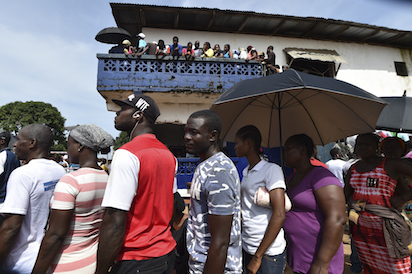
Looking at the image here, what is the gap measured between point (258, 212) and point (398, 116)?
220 cm

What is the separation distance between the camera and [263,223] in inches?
73.0

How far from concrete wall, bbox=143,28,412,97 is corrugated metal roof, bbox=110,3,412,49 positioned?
10.5 inches

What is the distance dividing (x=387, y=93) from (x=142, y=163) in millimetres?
14529

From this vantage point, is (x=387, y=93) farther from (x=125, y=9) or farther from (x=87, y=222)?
(x=87, y=222)

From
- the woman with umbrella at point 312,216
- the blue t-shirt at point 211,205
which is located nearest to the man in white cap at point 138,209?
the blue t-shirt at point 211,205

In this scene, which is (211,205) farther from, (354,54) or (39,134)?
(354,54)

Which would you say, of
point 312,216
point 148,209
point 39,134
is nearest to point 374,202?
point 312,216

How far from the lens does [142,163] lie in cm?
154

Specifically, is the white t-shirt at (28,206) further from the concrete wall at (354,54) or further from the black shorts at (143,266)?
the concrete wall at (354,54)

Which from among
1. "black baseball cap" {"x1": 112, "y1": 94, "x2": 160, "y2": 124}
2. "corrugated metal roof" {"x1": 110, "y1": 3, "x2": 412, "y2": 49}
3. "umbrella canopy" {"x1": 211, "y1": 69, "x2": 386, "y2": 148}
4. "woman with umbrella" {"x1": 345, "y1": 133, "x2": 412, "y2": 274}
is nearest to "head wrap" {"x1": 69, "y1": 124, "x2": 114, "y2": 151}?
"black baseball cap" {"x1": 112, "y1": 94, "x2": 160, "y2": 124}

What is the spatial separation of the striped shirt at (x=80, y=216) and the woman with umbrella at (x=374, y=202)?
2.51 m

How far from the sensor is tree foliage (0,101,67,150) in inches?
1321

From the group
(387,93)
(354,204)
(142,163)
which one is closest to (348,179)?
(354,204)

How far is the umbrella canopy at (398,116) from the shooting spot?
262cm
